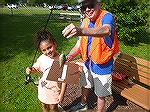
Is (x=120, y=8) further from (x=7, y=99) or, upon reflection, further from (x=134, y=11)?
(x=7, y=99)

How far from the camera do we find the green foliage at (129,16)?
30.9 feet

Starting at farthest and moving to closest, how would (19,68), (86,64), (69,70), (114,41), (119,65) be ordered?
(19,68)
(119,65)
(86,64)
(69,70)
(114,41)

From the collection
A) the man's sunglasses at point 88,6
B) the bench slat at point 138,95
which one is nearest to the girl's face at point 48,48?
the man's sunglasses at point 88,6

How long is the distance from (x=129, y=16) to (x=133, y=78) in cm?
460

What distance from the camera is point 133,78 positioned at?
5238 millimetres

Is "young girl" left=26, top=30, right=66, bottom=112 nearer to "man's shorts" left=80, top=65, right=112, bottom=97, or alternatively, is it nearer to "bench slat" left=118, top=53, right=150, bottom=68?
"man's shorts" left=80, top=65, right=112, bottom=97

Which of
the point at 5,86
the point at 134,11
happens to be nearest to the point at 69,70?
the point at 5,86

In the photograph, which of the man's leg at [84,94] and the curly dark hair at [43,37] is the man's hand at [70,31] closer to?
the curly dark hair at [43,37]

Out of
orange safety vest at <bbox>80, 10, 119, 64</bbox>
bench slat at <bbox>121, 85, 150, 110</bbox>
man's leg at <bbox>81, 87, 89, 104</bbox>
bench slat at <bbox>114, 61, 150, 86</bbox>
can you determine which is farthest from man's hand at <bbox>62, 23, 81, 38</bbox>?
bench slat at <bbox>114, 61, 150, 86</bbox>

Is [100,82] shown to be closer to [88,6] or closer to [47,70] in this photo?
[47,70]

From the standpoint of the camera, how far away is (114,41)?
12.1 ft

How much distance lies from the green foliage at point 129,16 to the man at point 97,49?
5.47 metres

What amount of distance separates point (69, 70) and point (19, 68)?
3542mm

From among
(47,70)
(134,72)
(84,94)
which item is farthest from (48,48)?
(134,72)
